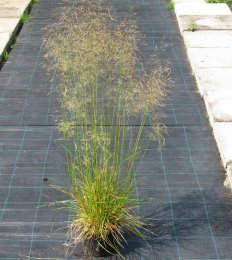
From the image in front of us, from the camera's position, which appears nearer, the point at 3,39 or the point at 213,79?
the point at 213,79

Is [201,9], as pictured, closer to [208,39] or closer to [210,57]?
[208,39]

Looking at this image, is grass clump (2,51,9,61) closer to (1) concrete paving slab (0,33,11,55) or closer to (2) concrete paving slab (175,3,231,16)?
(1) concrete paving slab (0,33,11,55)

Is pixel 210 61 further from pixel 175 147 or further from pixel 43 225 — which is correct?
pixel 43 225

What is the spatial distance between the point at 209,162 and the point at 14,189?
1625mm

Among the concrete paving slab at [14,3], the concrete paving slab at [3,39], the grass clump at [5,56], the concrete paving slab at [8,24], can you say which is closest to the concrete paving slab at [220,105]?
the grass clump at [5,56]

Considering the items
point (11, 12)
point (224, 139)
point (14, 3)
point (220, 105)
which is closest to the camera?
point (224, 139)

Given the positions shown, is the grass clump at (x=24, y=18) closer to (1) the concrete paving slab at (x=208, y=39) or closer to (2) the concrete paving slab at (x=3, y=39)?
(2) the concrete paving slab at (x=3, y=39)

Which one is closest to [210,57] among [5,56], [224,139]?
[224,139]

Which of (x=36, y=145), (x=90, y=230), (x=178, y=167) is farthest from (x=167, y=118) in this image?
(x=90, y=230)

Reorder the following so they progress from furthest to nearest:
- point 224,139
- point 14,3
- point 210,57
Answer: point 14,3 < point 210,57 < point 224,139

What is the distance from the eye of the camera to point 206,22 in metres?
7.33

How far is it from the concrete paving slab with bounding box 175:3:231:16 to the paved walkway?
1.59 m

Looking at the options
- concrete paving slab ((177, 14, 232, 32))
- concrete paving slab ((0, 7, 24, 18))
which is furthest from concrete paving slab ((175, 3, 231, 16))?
concrete paving slab ((0, 7, 24, 18))

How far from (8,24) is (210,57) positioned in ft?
9.20
